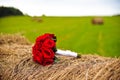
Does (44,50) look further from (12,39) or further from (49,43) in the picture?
(12,39)

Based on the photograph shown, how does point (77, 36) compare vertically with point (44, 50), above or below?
below

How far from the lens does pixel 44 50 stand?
4355 mm

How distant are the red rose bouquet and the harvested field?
9 centimetres

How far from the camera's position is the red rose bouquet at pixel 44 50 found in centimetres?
432

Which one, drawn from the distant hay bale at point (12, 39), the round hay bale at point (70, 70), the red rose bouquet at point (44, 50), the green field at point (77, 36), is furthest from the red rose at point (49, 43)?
the green field at point (77, 36)

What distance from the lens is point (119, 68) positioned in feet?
12.0

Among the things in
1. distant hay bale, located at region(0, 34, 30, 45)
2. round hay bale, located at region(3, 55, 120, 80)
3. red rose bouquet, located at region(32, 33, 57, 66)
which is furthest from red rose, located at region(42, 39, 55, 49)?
distant hay bale, located at region(0, 34, 30, 45)

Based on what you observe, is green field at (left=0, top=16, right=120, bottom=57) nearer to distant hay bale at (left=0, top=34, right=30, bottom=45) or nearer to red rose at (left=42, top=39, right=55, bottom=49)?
distant hay bale at (left=0, top=34, right=30, bottom=45)

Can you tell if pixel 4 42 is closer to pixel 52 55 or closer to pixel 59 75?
pixel 52 55

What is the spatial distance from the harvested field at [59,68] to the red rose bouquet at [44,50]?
0.09 meters

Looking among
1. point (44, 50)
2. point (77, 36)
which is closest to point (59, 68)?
point (44, 50)

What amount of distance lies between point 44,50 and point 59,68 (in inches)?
16.0

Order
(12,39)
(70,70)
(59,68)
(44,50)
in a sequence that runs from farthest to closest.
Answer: (12,39) < (44,50) < (59,68) < (70,70)

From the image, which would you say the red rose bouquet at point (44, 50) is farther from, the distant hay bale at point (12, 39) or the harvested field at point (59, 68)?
the distant hay bale at point (12, 39)
